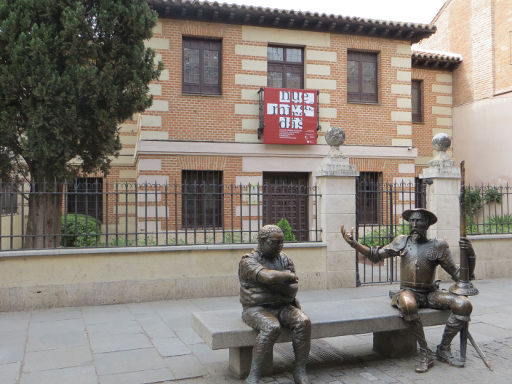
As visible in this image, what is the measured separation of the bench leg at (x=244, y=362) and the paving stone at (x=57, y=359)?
5.16ft

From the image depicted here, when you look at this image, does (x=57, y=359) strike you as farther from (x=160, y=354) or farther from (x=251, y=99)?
(x=251, y=99)

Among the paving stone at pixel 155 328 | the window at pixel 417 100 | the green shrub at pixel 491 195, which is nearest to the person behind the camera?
the paving stone at pixel 155 328

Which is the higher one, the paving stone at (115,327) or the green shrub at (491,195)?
the green shrub at (491,195)

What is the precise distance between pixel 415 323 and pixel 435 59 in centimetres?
1462

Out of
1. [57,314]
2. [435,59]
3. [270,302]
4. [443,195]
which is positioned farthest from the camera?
[435,59]

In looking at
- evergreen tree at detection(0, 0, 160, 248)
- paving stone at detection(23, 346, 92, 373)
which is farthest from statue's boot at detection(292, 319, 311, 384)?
evergreen tree at detection(0, 0, 160, 248)

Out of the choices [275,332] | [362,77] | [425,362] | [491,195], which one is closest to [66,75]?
[275,332]

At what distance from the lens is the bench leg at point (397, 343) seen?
16.0 ft

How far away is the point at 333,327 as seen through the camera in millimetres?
4348

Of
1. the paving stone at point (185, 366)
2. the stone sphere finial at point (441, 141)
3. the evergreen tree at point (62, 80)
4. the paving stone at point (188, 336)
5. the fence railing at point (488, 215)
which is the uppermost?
the evergreen tree at point (62, 80)

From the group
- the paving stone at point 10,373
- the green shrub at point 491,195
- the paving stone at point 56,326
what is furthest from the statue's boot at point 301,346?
the green shrub at point 491,195

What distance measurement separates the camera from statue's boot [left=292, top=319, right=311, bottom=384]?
405 centimetres

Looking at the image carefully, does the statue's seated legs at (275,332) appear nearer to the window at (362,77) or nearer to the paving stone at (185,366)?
the paving stone at (185,366)

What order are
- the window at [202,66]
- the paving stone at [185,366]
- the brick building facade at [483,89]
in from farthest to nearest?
the brick building facade at [483,89] → the window at [202,66] → the paving stone at [185,366]
